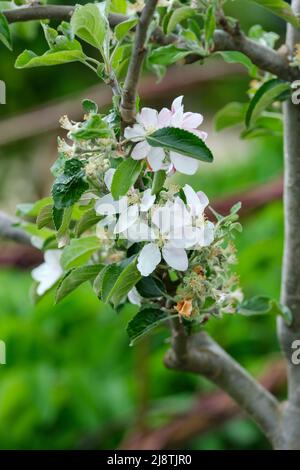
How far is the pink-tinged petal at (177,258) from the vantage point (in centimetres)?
56

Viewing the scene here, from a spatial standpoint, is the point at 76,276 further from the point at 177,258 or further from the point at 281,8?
the point at 281,8

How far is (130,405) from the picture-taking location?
1.42 m

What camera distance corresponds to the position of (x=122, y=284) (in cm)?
59

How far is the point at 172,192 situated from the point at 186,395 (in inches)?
41.0

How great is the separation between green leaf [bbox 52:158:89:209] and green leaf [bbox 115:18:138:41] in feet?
0.34

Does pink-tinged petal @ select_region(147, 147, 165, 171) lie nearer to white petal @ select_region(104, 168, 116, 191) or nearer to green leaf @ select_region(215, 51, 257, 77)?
white petal @ select_region(104, 168, 116, 191)

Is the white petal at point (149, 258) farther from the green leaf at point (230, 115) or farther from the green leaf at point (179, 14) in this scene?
the green leaf at point (230, 115)

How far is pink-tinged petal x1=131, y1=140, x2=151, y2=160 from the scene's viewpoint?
0.54 metres

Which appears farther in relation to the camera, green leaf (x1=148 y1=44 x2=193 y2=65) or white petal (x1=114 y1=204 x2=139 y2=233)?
green leaf (x1=148 y1=44 x2=193 y2=65)

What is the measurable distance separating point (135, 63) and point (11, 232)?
0.39 metres

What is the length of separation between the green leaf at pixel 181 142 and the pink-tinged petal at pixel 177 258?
7 cm

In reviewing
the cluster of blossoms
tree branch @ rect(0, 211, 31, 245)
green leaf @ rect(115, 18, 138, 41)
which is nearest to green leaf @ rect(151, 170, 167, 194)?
the cluster of blossoms
